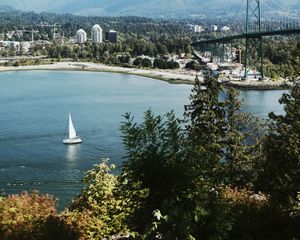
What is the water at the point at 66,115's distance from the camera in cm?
675

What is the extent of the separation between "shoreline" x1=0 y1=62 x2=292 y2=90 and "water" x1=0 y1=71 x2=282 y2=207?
2.45 feet

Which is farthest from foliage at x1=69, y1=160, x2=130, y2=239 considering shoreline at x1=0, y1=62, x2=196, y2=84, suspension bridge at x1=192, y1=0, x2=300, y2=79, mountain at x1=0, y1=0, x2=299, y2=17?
mountain at x1=0, y1=0, x2=299, y2=17

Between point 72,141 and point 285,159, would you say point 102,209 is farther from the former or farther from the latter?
point 72,141

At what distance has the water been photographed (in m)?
6.75

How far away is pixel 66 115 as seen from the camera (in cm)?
1213

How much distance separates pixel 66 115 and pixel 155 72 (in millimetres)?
11700

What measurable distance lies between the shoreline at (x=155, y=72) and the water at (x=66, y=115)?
0.75m

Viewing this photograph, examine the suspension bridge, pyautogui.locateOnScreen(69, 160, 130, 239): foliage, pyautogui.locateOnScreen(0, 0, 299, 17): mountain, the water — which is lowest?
the water

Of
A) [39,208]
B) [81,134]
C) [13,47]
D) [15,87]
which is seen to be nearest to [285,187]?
[39,208]

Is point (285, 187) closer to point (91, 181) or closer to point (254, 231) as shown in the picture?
point (254, 231)

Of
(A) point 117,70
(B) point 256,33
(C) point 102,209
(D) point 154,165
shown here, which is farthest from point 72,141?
(A) point 117,70

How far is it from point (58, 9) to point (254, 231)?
189m

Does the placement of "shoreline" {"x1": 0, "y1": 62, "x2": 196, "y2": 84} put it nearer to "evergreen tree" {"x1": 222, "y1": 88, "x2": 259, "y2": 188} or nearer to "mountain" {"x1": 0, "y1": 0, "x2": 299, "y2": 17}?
"evergreen tree" {"x1": 222, "y1": 88, "x2": 259, "y2": 188}

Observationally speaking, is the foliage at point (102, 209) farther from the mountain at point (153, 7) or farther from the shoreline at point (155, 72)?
the mountain at point (153, 7)
